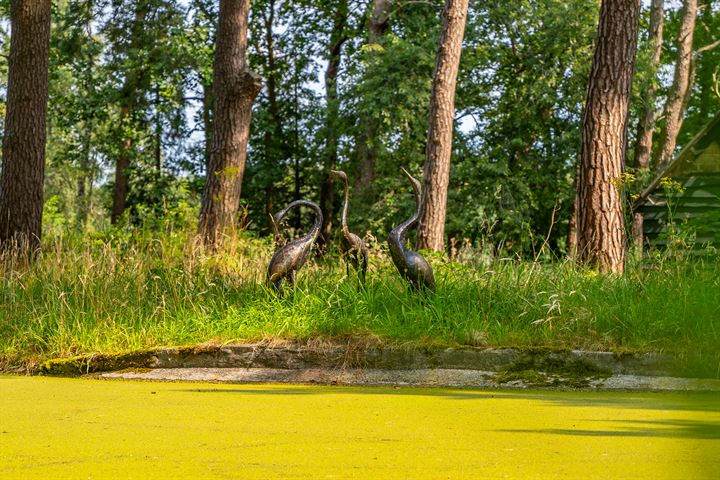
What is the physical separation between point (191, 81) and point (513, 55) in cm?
909

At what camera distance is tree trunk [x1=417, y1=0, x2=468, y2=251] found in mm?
13617

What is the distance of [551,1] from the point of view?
21953 mm

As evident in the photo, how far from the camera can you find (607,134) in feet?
32.2

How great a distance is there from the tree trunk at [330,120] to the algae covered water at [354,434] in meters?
19.1

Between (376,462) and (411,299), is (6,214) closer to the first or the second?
(411,299)

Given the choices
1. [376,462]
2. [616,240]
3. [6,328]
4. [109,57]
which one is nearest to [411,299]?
[616,240]

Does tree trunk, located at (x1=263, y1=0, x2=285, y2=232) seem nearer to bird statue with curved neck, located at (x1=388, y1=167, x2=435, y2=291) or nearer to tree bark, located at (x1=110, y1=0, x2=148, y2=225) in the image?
tree bark, located at (x1=110, y1=0, x2=148, y2=225)

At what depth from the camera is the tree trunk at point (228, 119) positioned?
12.4 meters

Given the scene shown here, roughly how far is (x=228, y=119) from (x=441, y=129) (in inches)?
127

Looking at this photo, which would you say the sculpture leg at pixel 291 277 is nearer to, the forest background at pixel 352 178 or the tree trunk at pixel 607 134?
the forest background at pixel 352 178

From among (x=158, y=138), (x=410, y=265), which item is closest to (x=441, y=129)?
(x=410, y=265)

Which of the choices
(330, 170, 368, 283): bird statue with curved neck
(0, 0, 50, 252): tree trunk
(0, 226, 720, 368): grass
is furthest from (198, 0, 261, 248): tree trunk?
(330, 170, 368, 283): bird statue with curved neck

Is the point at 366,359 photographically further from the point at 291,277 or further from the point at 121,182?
the point at 121,182

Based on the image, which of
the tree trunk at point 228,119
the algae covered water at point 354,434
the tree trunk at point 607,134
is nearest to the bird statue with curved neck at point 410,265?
the algae covered water at point 354,434
